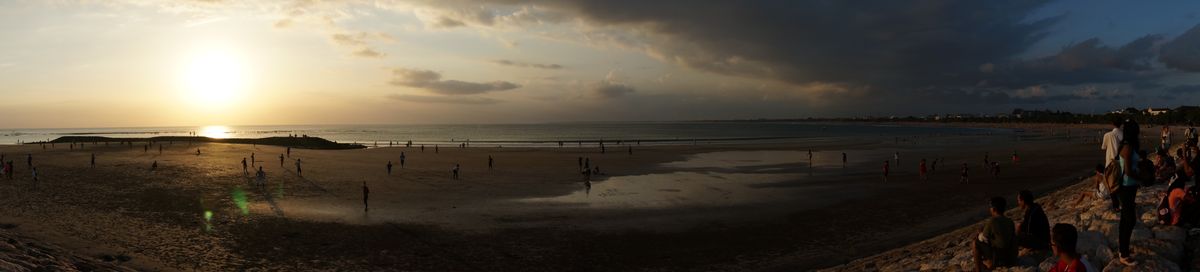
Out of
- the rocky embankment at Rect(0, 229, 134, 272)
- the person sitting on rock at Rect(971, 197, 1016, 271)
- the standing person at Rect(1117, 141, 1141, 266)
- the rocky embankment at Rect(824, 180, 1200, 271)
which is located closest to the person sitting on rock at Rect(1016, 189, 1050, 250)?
the rocky embankment at Rect(824, 180, 1200, 271)

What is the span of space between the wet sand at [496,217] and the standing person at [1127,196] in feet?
21.6

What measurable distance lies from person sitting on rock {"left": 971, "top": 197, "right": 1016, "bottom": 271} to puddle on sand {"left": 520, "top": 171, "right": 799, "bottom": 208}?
49.3 ft

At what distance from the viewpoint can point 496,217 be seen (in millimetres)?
20781

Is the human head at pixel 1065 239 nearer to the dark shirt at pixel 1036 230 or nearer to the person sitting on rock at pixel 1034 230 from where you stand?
the person sitting on rock at pixel 1034 230

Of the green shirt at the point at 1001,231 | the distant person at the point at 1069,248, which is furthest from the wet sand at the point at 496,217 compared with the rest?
the distant person at the point at 1069,248

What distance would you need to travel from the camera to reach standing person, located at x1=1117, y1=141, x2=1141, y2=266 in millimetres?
7438

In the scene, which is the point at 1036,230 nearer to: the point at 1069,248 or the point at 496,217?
the point at 1069,248

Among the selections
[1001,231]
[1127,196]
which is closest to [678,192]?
[1001,231]

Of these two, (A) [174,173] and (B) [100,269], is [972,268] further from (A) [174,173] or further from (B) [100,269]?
(A) [174,173]

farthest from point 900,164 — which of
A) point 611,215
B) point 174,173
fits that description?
point 174,173

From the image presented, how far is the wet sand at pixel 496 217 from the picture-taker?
1523 cm

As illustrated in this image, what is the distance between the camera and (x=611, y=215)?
21.0 meters

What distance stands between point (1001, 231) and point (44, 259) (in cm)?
1744

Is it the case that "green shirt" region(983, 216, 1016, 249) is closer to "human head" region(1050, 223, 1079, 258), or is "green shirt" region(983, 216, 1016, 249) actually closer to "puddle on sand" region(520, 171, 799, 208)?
"human head" region(1050, 223, 1079, 258)
